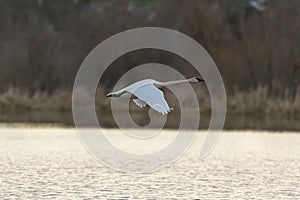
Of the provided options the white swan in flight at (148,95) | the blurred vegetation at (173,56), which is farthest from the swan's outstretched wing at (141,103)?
the blurred vegetation at (173,56)

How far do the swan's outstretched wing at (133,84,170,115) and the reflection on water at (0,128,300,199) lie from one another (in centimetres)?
176

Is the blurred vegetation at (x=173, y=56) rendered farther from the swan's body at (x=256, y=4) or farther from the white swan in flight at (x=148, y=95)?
the white swan in flight at (x=148, y=95)

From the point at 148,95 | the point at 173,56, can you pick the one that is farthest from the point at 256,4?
the point at 148,95

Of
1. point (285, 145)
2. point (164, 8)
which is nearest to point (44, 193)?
point (285, 145)

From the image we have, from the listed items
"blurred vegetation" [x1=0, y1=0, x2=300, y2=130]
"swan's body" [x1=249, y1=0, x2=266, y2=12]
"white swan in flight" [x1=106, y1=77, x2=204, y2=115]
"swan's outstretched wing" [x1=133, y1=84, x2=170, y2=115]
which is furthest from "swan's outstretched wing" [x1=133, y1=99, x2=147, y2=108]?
"swan's body" [x1=249, y1=0, x2=266, y2=12]

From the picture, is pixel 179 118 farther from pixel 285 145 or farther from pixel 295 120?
pixel 285 145

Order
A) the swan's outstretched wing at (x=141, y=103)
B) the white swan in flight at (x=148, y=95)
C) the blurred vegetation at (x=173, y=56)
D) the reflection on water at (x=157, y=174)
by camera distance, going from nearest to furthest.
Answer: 1. the white swan in flight at (x=148, y=95)
2. the swan's outstretched wing at (x=141, y=103)
3. the reflection on water at (x=157, y=174)
4. the blurred vegetation at (x=173, y=56)

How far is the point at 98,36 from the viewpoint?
30.6 m

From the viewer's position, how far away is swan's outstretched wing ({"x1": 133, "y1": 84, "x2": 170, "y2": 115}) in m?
10.2

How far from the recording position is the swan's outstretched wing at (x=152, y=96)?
1019 cm

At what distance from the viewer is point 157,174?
15188mm

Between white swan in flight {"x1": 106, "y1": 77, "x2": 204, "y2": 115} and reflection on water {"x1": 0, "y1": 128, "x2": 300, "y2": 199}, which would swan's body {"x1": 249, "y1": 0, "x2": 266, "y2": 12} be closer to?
reflection on water {"x1": 0, "y1": 128, "x2": 300, "y2": 199}

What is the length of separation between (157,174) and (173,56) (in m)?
14.7

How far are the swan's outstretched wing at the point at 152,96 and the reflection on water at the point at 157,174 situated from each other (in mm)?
1759
